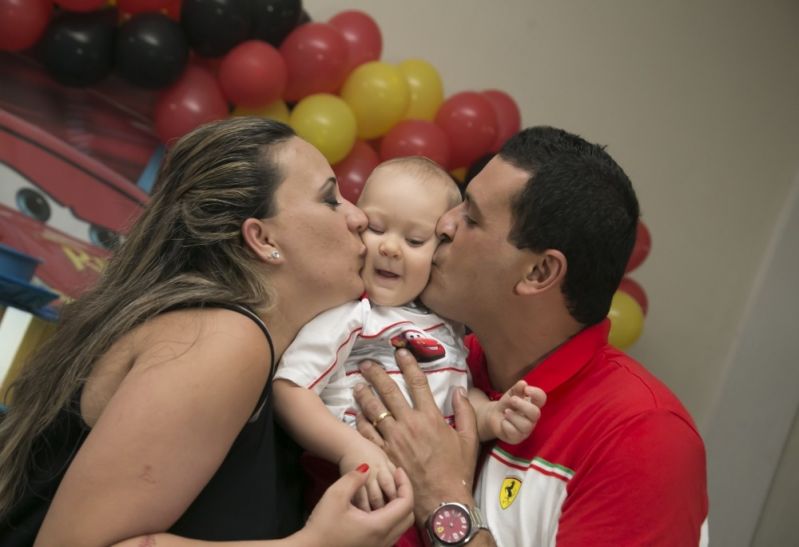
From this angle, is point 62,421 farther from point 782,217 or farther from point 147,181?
point 782,217

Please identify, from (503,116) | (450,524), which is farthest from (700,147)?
(450,524)

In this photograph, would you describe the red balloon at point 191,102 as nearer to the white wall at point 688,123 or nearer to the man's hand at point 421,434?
the man's hand at point 421,434

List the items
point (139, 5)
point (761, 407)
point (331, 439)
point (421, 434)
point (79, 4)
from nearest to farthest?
point (331, 439), point (421, 434), point (79, 4), point (139, 5), point (761, 407)

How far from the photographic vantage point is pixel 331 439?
5.80 ft

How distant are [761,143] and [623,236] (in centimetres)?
333

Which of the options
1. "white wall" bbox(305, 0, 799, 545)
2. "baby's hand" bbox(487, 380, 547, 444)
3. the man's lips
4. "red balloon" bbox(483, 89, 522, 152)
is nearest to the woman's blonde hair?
the man's lips

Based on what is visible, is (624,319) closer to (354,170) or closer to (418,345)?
(354,170)

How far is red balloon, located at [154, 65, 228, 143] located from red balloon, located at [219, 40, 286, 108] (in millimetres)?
54

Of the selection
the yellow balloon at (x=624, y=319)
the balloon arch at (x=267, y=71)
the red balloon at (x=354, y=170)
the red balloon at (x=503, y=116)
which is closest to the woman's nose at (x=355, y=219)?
the balloon arch at (x=267, y=71)

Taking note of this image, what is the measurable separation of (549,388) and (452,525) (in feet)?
1.21

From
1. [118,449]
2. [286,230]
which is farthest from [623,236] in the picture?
[118,449]

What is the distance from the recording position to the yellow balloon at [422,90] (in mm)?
3680

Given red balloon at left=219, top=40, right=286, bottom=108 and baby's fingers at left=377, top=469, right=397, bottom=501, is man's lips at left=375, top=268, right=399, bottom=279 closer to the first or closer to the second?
baby's fingers at left=377, top=469, right=397, bottom=501

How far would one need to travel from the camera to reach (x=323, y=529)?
157 centimetres
